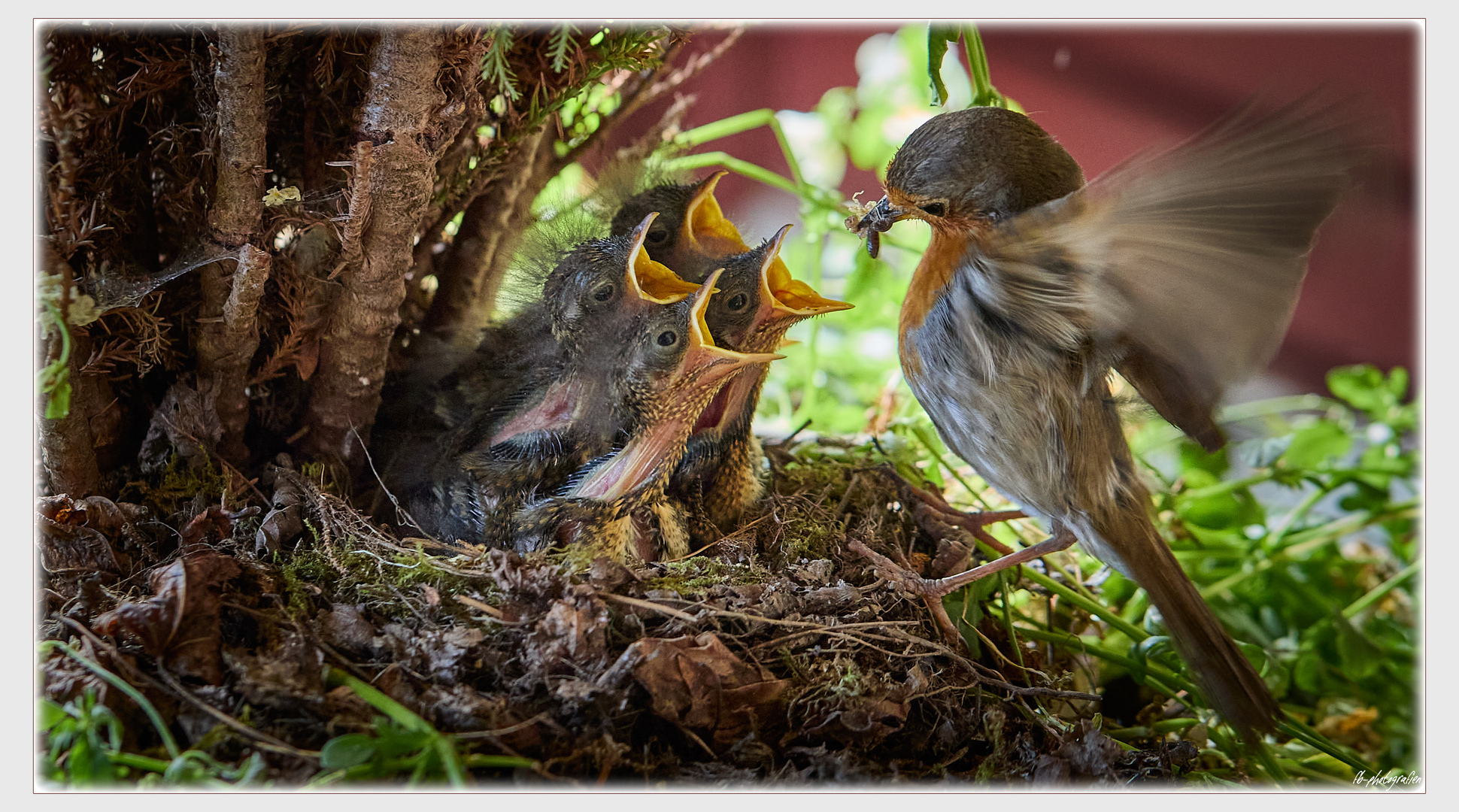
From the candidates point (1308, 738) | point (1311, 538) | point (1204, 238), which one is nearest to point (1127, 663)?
point (1308, 738)

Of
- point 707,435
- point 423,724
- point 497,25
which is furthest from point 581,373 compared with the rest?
Result: point 423,724

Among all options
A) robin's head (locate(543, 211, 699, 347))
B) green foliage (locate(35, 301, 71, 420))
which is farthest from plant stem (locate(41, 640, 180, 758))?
robin's head (locate(543, 211, 699, 347))

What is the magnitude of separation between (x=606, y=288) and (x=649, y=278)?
8 centimetres

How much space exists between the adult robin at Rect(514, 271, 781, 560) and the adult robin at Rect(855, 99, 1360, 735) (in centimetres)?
26

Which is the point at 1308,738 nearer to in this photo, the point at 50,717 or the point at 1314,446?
the point at 1314,446

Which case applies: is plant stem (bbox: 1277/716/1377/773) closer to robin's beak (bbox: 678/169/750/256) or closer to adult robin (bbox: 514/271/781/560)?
adult robin (bbox: 514/271/781/560)

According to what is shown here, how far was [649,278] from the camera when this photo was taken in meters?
1.26

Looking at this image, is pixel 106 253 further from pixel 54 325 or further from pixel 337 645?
pixel 337 645

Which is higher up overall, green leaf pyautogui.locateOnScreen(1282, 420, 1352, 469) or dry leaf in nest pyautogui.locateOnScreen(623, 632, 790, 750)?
green leaf pyautogui.locateOnScreen(1282, 420, 1352, 469)

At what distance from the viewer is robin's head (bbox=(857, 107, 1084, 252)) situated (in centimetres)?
103

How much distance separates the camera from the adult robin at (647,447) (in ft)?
3.75

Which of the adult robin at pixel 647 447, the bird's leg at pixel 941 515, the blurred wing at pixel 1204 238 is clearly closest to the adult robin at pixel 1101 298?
the blurred wing at pixel 1204 238

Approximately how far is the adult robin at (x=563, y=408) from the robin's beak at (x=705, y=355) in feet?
0.20

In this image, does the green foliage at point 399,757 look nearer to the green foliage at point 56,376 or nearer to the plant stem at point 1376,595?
the green foliage at point 56,376
